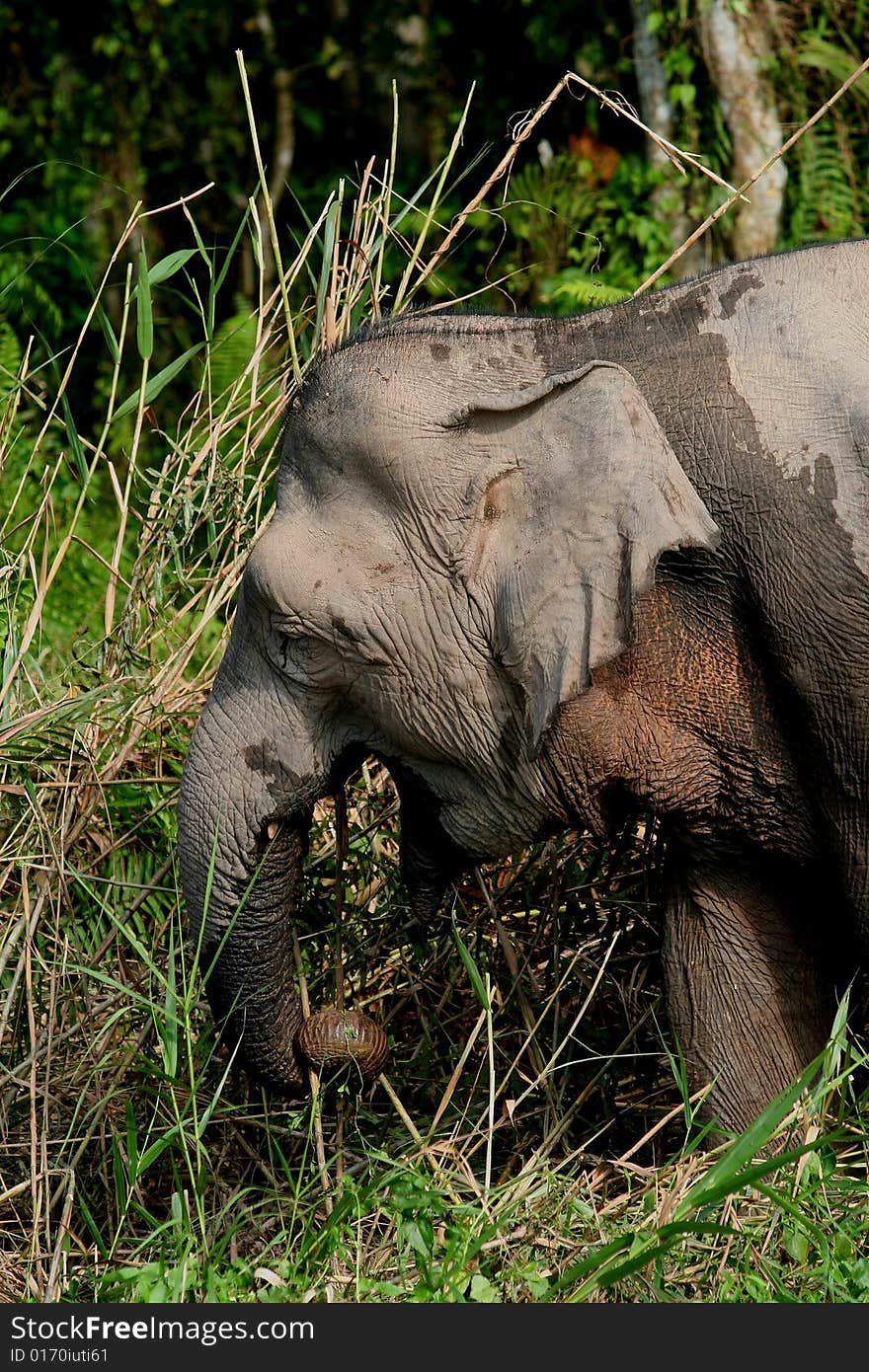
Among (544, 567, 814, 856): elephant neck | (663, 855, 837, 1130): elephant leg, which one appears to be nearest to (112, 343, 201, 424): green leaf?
(544, 567, 814, 856): elephant neck

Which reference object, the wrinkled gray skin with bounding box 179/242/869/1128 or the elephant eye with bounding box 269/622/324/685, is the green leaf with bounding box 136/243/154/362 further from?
the elephant eye with bounding box 269/622/324/685

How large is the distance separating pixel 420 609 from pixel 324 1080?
112cm

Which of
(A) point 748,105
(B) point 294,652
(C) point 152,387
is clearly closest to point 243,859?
(B) point 294,652

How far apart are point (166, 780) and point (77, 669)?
49 centimetres

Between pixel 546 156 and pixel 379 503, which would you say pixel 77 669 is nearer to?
pixel 379 503

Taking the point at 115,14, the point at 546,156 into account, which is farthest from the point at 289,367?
the point at 115,14

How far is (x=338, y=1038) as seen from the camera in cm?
346

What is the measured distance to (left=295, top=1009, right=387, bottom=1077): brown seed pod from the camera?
3.45 meters

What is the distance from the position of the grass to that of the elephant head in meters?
0.21

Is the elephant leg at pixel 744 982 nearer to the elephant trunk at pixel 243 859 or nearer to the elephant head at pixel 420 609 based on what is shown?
the elephant head at pixel 420 609

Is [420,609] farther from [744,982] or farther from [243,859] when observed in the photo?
[744,982]

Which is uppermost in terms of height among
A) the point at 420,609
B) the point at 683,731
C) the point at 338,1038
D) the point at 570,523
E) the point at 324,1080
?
the point at 570,523

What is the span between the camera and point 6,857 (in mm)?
3779

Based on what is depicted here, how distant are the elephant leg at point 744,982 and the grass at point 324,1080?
0.12 m
